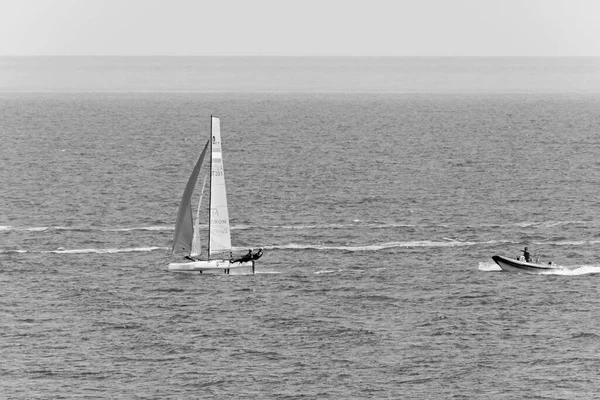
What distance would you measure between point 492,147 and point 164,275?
104 m

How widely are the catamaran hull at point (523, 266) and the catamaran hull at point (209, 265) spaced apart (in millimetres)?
17745

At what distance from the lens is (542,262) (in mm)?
94750

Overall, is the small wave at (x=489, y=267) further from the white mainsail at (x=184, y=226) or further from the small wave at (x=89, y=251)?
the small wave at (x=89, y=251)

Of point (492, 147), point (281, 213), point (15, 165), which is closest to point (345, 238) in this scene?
point (281, 213)

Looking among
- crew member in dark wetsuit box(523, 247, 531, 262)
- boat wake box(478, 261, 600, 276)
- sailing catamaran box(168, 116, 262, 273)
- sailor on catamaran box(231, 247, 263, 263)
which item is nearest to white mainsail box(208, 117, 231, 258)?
sailing catamaran box(168, 116, 262, 273)

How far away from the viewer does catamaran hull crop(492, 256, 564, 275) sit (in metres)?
91.9

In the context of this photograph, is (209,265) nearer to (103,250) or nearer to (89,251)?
(103,250)

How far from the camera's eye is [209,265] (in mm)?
92625

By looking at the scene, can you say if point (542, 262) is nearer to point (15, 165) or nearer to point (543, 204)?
point (543, 204)

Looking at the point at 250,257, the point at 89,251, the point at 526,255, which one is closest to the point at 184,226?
the point at 250,257

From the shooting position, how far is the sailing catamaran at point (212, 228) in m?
92.4

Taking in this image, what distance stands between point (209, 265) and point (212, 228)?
2.80 meters

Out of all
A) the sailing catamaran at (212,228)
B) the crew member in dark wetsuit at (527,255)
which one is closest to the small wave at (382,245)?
the sailing catamaran at (212,228)

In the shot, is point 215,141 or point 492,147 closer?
point 215,141
